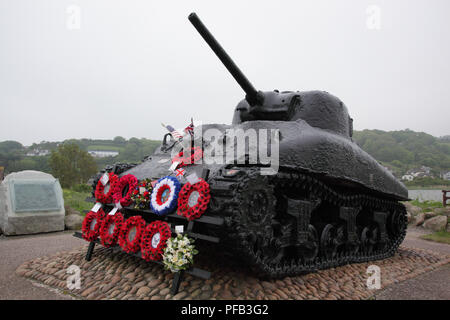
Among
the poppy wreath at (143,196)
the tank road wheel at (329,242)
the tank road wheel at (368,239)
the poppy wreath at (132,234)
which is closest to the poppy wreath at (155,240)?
the poppy wreath at (132,234)

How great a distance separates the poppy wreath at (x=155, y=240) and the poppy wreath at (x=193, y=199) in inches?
13.3

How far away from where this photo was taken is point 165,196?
495 centimetres

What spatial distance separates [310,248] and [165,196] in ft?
8.44

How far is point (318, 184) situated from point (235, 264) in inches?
74.6

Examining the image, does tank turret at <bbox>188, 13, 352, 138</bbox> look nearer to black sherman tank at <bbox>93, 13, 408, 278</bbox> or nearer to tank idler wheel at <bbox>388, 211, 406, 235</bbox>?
black sherman tank at <bbox>93, 13, 408, 278</bbox>

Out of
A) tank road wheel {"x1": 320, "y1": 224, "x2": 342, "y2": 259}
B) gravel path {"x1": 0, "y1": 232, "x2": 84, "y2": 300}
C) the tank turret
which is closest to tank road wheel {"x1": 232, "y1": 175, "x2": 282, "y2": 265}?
tank road wheel {"x1": 320, "y1": 224, "x2": 342, "y2": 259}

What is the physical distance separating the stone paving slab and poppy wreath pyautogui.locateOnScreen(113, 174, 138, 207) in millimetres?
1043

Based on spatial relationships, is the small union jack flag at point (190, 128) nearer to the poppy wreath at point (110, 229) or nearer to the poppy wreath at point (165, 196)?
the poppy wreath at point (165, 196)

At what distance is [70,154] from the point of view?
28.7m

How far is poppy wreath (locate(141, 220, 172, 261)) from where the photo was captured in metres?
4.53

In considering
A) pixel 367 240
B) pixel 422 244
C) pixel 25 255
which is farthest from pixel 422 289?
pixel 25 255

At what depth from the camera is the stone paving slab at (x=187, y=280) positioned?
4.36 metres
